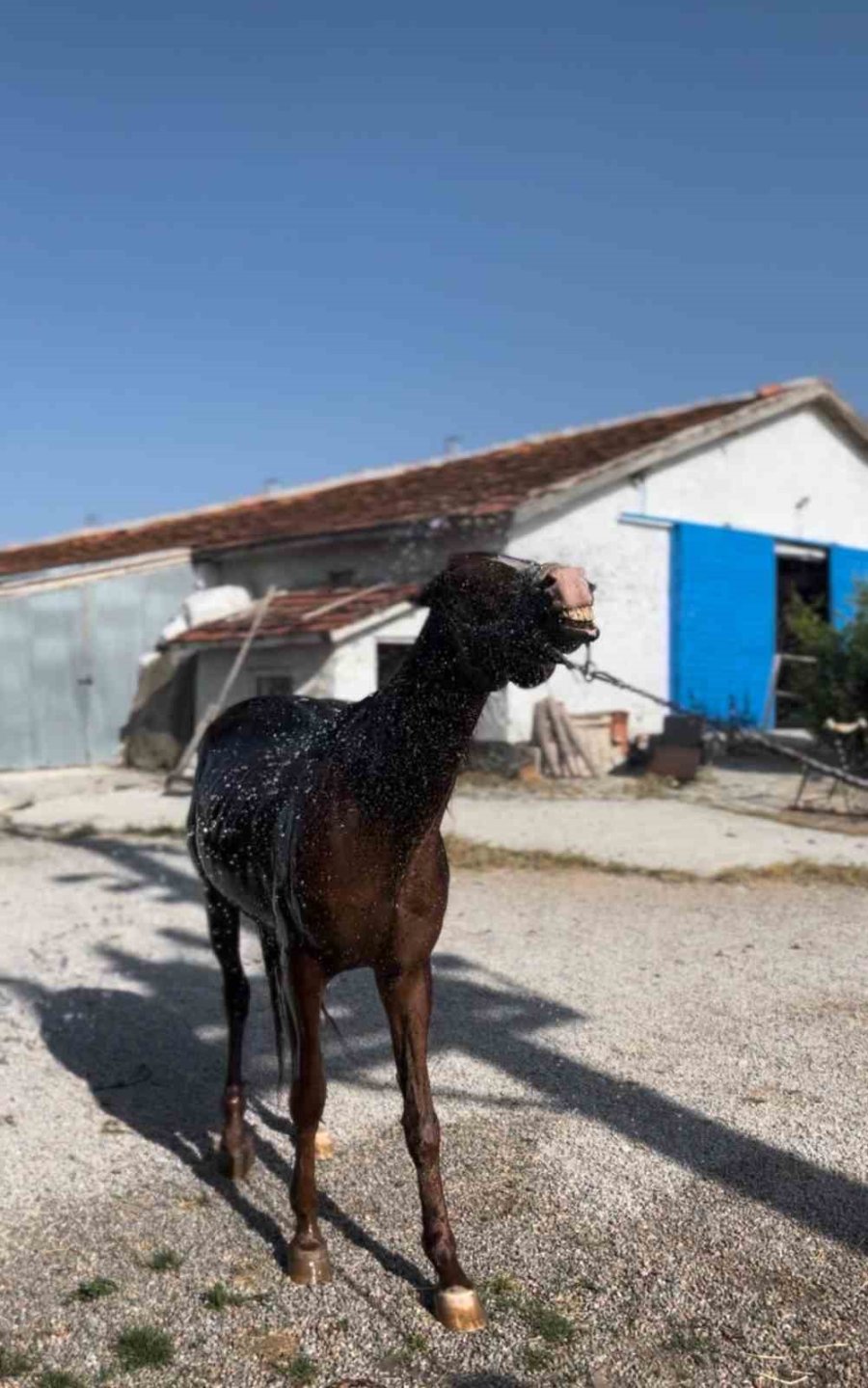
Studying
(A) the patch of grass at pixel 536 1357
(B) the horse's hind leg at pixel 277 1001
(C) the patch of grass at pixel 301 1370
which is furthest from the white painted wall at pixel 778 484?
(C) the patch of grass at pixel 301 1370

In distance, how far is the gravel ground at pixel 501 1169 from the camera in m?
2.94

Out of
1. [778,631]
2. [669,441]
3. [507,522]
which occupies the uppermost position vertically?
[669,441]

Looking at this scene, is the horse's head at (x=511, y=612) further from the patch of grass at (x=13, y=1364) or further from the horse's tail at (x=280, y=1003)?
the patch of grass at (x=13, y=1364)

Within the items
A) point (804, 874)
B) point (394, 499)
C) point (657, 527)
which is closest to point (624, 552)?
point (657, 527)

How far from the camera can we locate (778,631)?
1767cm

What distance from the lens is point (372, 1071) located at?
16.0 ft

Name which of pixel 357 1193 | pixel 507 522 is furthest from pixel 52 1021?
pixel 507 522

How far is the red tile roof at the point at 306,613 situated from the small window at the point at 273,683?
519 mm

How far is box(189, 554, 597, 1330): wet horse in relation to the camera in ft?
8.66

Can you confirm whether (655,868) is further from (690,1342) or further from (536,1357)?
(536,1357)

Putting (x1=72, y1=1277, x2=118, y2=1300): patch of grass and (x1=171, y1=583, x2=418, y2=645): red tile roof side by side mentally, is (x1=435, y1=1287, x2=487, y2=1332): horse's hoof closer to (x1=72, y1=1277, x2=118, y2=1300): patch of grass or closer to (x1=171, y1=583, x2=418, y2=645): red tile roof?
(x1=72, y1=1277, x2=118, y2=1300): patch of grass

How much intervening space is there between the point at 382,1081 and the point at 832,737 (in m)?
9.26

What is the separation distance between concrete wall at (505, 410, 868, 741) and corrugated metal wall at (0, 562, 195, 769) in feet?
19.5

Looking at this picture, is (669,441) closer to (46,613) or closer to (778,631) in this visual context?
(778,631)
